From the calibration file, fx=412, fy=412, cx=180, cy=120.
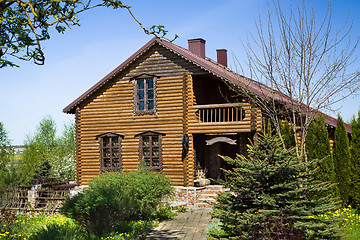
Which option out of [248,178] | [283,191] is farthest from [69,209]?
[283,191]

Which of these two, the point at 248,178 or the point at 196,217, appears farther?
the point at 196,217

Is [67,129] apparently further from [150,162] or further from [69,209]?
[69,209]

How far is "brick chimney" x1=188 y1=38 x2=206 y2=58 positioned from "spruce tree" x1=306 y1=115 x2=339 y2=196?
408 inches

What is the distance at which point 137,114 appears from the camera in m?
20.4

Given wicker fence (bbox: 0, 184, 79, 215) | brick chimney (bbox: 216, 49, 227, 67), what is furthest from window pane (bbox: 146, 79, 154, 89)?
brick chimney (bbox: 216, 49, 227, 67)

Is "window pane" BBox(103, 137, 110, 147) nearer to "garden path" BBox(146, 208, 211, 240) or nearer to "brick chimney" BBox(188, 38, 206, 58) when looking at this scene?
"garden path" BBox(146, 208, 211, 240)

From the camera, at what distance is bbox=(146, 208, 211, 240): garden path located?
464 inches

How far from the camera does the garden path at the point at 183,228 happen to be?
38.7 feet

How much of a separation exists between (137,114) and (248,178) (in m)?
12.1

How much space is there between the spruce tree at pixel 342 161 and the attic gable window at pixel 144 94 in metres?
8.66

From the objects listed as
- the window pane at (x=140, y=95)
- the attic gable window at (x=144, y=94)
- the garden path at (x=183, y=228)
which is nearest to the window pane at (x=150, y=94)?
the attic gable window at (x=144, y=94)

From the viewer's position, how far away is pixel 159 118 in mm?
19875

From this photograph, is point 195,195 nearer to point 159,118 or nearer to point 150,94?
point 159,118

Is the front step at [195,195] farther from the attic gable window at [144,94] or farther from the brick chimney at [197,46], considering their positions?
the brick chimney at [197,46]
